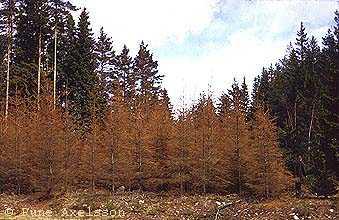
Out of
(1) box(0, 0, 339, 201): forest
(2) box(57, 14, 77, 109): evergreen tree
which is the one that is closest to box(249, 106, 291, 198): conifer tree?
(1) box(0, 0, 339, 201): forest

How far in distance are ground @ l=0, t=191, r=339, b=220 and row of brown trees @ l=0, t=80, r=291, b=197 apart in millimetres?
1579

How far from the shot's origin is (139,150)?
109 feet

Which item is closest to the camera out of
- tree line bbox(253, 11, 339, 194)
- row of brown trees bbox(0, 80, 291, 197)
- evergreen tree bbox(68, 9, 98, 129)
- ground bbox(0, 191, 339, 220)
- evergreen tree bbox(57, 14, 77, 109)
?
ground bbox(0, 191, 339, 220)

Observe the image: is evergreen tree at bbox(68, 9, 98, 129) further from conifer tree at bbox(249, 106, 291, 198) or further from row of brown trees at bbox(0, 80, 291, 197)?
conifer tree at bbox(249, 106, 291, 198)

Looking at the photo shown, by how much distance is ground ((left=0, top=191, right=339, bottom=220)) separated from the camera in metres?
24.3

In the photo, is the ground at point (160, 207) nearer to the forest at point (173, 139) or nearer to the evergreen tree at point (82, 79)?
the forest at point (173, 139)

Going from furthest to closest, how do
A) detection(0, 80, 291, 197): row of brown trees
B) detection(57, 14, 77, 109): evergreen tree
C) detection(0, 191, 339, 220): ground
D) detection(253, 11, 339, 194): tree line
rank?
detection(57, 14, 77, 109): evergreen tree → detection(0, 80, 291, 197): row of brown trees → detection(253, 11, 339, 194): tree line → detection(0, 191, 339, 220): ground

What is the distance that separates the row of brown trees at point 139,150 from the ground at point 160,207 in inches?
62.2

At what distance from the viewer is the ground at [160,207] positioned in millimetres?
24266

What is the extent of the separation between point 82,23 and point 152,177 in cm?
2166

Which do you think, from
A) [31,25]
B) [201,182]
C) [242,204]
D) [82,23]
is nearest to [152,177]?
[201,182]

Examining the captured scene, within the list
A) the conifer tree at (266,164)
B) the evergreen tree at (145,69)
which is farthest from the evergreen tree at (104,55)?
the conifer tree at (266,164)

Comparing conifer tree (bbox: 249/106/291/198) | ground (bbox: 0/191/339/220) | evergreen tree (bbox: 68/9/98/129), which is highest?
evergreen tree (bbox: 68/9/98/129)

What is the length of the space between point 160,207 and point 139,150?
6328 millimetres
